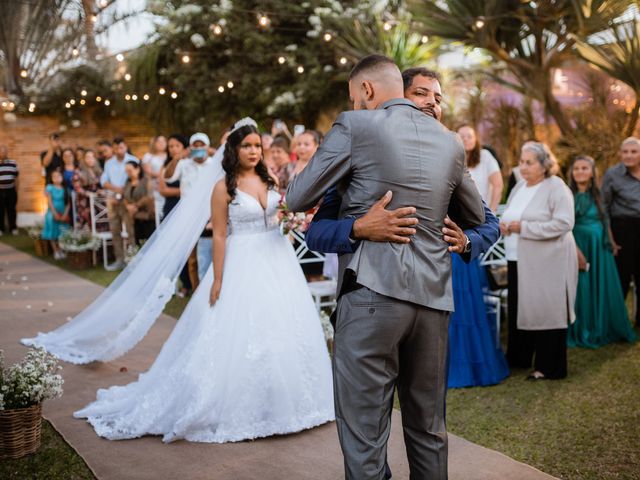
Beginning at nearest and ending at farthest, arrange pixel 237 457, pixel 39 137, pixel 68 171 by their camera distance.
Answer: pixel 237 457
pixel 68 171
pixel 39 137

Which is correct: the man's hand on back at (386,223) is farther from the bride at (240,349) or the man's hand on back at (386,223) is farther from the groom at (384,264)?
the bride at (240,349)

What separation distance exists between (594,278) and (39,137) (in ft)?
52.6

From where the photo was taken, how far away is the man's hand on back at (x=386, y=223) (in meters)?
2.24

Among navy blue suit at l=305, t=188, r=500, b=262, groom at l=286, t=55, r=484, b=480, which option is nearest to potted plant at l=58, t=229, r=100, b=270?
navy blue suit at l=305, t=188, r=500, b=262

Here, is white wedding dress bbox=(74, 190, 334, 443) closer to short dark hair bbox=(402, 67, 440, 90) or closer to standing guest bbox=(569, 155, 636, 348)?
short dark hair bbox=(402, 67, 440, 90)

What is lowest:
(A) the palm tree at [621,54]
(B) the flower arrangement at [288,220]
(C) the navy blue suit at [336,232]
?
(B) the flower arrangement at [288,220]

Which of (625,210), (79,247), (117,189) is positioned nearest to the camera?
(625,210)

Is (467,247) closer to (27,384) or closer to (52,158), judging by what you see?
(27,384)

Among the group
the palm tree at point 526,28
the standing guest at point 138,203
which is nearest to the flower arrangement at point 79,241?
the standing guest at point 138,203

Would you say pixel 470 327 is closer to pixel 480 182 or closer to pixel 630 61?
pixel 480 182

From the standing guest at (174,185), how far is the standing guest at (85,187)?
3368 millimetres

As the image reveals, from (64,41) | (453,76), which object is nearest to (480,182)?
(453,76)

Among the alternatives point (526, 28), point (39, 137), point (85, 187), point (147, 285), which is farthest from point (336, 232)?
point (39, 137)

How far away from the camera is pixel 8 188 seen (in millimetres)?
16156
